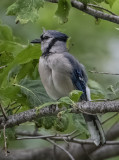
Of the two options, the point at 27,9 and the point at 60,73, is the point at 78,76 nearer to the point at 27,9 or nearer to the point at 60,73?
the point at 60,73

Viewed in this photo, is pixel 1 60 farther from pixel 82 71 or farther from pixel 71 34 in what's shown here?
pixel 71 34

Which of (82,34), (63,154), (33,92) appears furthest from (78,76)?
(82,34)

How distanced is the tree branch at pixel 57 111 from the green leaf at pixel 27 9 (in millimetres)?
761

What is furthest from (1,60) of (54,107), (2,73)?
(54,107)

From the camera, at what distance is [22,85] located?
4398mm

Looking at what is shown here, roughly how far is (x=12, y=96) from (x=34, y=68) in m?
0.68

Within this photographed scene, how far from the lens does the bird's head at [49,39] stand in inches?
205

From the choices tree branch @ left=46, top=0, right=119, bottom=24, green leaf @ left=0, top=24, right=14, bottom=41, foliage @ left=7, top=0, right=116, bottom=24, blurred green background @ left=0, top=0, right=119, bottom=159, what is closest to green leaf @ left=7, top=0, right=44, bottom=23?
foliage @ left=7, top=0, right=116, bottom=24

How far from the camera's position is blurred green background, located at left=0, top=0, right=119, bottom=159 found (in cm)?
663

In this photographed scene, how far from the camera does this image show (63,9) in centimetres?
432

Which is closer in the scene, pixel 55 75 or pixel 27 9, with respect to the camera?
pixel 27 9

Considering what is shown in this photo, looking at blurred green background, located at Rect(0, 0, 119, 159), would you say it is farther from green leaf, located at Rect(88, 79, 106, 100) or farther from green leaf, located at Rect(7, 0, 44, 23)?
green leaf, located at Rect(7, 0, 44, 23)

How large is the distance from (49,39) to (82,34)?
1.76m

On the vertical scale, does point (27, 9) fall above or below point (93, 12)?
above
